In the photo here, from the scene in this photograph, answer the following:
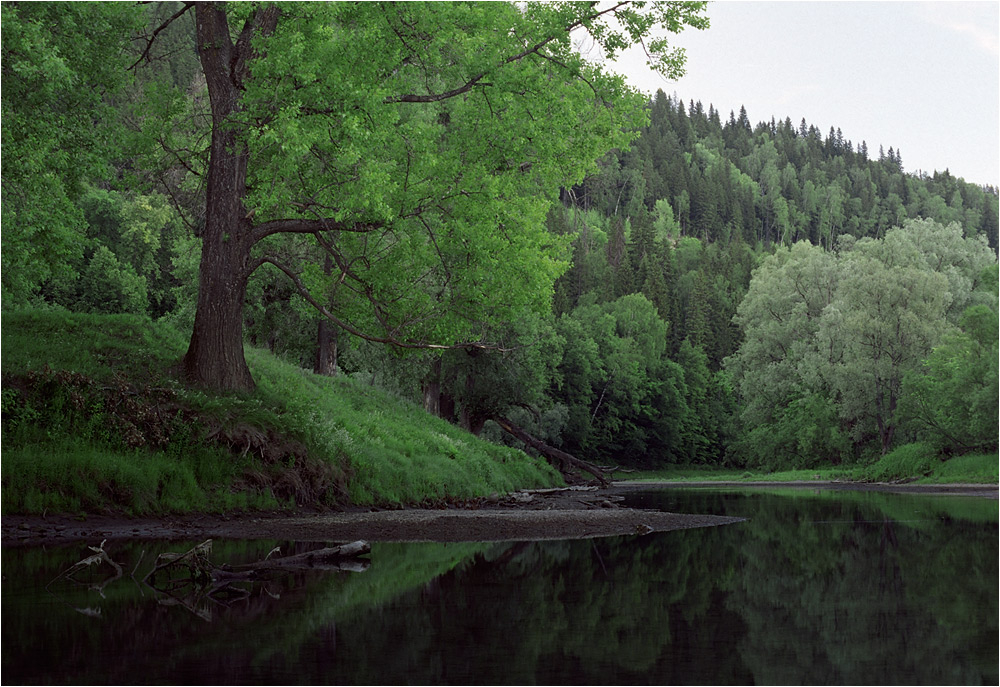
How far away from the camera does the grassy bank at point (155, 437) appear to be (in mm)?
16312

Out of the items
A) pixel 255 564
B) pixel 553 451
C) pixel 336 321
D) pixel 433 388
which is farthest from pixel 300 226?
pixel 553 451

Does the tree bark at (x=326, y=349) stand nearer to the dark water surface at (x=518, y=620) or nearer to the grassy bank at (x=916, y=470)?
the dark water surface at (x=518, y=620)

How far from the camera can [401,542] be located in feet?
49.0

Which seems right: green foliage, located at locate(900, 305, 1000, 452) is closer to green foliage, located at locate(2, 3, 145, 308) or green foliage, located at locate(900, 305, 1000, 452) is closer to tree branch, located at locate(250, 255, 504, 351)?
tree branch, located at locate(250, 255, 504, 351)

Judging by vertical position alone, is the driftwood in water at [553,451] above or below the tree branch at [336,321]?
below

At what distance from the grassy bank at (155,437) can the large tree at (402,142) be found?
147 cm

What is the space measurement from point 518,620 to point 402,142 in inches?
599

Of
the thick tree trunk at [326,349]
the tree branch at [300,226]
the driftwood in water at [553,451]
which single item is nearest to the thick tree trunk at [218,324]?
the tree branch at [300,226]

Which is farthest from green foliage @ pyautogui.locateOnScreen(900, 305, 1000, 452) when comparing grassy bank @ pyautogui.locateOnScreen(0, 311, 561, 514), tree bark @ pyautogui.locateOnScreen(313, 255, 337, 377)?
grassy bank @ pyautogui.locateOnScreen(0, 311, 561, 514)

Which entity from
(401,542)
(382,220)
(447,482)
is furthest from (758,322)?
(401,542)

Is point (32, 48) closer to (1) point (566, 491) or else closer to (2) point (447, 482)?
(2) point (447, 482)

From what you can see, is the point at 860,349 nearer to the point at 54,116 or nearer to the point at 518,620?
the point at 54,116

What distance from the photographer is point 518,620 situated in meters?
8.26

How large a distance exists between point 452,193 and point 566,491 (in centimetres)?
1885
